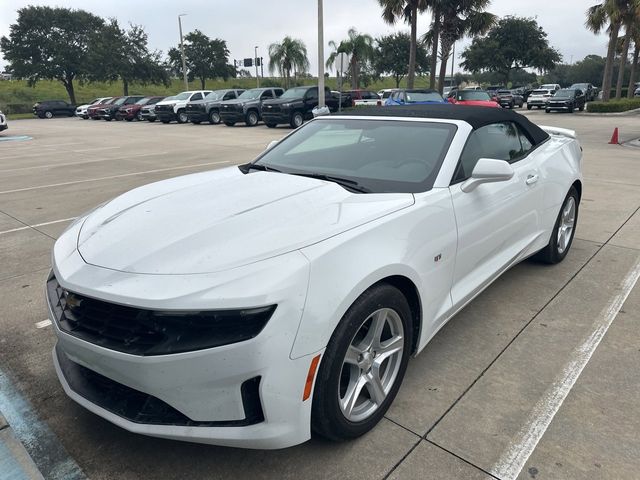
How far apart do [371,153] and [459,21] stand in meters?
29.5

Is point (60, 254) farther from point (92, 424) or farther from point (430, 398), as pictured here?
point (430, 398)

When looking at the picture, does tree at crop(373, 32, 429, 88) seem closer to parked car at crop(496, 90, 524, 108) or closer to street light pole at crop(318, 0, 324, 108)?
parked car at crop(496, 90, 524, 108)

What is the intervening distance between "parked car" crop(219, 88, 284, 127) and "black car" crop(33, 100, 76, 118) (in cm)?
2599

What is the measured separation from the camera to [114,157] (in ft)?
43.2

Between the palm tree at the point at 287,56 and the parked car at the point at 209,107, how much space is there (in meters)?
26.6

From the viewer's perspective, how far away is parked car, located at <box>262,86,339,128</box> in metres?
20.5

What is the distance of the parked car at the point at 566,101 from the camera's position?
28977 mm

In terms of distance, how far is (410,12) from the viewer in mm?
27172

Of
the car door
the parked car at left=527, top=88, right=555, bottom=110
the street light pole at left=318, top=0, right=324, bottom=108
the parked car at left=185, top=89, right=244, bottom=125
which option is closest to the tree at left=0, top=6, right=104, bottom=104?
the parked car at left=185, top=89, right=244, bottom=125

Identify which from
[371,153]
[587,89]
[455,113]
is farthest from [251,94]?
[587,89]

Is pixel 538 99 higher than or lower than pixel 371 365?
higher

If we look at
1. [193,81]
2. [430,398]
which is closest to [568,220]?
[430,398]

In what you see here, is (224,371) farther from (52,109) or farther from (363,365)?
(52,109)

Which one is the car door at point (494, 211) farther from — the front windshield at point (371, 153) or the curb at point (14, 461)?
the curb at point (14, 461)
